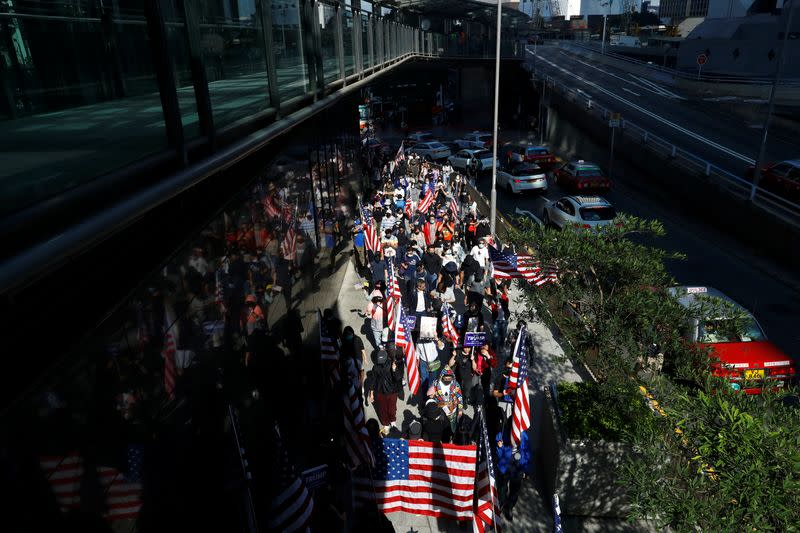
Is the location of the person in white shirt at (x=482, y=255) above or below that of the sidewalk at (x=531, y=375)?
above

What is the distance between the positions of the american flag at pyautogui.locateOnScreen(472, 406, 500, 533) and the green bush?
56.1 inches

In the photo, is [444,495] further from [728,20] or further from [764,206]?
[728,20]

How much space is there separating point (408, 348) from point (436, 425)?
5.15 ft

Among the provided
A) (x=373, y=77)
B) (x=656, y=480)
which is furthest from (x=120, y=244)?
(x=373, y=77)

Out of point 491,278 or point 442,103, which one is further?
point 442,103

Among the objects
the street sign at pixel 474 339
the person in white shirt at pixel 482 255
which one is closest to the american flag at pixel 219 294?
the street sign at pixel 474 339

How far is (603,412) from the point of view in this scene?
27.2 ft

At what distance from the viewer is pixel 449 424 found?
830 cm

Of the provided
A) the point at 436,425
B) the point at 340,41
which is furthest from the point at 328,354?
the point at 340,41

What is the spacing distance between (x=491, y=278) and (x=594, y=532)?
6.59 m

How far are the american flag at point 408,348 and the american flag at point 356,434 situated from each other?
184cm

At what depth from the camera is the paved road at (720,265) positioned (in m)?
14.2

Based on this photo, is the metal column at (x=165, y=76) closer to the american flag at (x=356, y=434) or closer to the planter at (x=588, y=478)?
the american flag at (x=356, y=434)

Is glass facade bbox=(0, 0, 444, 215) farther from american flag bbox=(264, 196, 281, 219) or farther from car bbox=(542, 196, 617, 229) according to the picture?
car bbox=(542, 196, 617, 229)
